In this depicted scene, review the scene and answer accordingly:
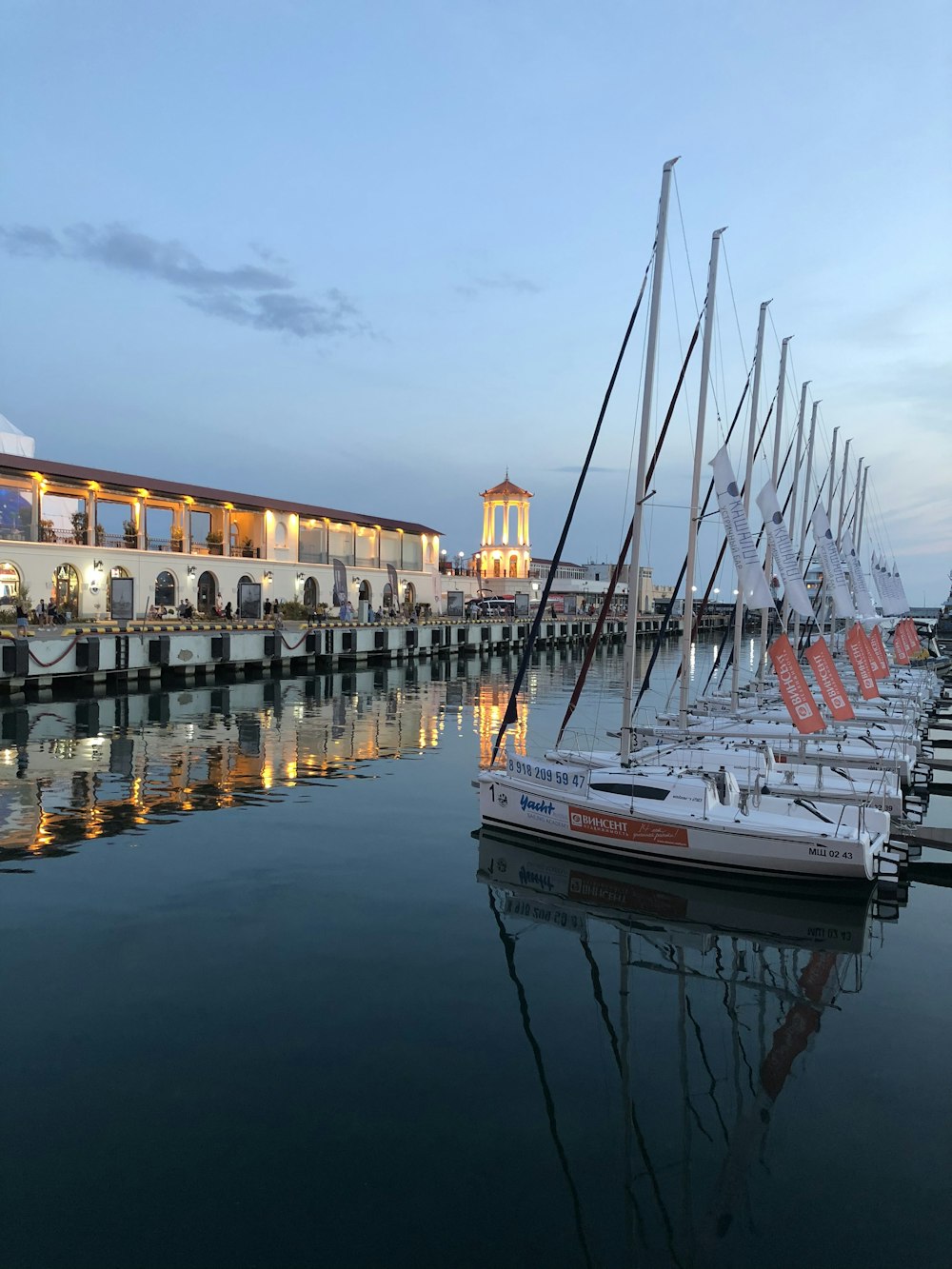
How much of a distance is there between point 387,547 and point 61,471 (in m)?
35.4

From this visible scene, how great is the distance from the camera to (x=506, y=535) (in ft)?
403

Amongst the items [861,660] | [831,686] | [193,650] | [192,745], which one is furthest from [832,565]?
[193,650]

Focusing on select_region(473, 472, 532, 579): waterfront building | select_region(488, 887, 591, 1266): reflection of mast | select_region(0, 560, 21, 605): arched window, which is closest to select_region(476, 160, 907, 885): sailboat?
select_region(488, 887, 591, 1266): reflection of mast

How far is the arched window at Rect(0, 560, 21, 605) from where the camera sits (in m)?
49.6

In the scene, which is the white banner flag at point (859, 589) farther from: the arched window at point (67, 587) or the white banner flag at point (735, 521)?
the arched window at point (67, 587)

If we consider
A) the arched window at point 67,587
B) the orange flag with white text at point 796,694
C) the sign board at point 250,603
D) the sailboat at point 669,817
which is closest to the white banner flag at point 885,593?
the orange flag with white text at point 796,694

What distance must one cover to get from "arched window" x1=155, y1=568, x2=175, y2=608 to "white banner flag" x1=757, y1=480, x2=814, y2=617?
45177mm

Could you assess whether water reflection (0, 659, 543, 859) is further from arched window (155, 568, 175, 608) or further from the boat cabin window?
arched window (155, 568, 175, 608)

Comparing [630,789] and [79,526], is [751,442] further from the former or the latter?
[79,526]

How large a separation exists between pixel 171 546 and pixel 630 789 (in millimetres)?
51133

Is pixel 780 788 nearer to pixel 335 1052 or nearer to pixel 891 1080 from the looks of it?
pixel 891 1080

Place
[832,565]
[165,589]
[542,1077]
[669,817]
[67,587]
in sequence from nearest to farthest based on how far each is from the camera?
1. [542,1077]
2. [669,817]
3. [832,565]
4. [67,587]
5. [165,589]

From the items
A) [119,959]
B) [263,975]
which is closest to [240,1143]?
[263,975]

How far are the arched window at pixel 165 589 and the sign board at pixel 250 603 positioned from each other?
16.5 feet
